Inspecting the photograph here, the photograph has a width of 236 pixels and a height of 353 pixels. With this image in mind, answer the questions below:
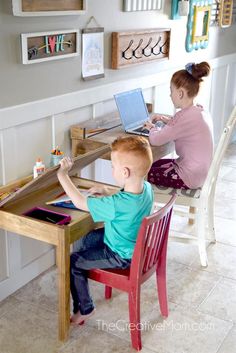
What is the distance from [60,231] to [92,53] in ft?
4.15

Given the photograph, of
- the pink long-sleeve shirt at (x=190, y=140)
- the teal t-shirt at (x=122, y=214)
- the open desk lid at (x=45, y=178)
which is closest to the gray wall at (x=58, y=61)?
the open desk lid at (x=45, y=178)

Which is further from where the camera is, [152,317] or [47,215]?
[152,317]

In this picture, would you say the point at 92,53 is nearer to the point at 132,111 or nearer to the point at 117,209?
the point at 132,111

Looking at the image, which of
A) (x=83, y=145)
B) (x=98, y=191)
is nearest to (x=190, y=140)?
(x=83, y=145)

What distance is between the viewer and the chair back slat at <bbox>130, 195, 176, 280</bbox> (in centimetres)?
199

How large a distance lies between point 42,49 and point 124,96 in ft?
2.20

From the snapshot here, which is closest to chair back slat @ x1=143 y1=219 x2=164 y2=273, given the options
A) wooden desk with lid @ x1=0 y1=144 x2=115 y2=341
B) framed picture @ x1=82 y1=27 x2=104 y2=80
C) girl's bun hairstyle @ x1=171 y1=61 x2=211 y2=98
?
wooden desk with lid @ x1=0 y1=144 x2=115 y2=341

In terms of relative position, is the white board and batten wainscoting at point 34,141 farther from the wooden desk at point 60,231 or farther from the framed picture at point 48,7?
the framed picture at point 48,7

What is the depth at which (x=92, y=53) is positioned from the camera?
286 centimetres

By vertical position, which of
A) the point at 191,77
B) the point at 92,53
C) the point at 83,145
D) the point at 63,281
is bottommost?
the point at 63,281

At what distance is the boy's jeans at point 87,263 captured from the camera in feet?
7.09

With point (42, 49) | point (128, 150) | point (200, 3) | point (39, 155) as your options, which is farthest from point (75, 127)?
point (200, 3)

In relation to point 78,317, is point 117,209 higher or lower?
higher

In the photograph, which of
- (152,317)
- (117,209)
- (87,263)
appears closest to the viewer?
(117,209)
